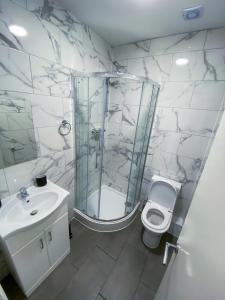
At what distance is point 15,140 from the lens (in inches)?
48.6

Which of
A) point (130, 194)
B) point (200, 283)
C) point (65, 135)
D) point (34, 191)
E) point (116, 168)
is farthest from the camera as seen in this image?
point (116, 168)

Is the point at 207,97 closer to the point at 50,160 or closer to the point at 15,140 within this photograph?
the point at 50,160

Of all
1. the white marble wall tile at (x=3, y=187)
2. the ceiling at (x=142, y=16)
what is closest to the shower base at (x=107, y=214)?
the white marble wall tile at (x=3, y=187)

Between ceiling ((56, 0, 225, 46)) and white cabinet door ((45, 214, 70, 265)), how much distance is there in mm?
2046

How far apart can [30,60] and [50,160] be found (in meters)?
0.97

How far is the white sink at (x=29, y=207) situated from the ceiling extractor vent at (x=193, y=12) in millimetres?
2009

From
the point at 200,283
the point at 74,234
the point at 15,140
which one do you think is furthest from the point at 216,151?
the point at 74,234

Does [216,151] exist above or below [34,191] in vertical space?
above

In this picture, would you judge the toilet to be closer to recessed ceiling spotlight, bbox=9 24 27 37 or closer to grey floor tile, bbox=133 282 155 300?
grey floor tile, bbox=133 282 155 300

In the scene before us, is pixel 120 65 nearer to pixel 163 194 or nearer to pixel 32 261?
pixel 163 194

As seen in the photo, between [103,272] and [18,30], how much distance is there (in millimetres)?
2392

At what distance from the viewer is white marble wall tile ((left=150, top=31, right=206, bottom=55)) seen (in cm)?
151

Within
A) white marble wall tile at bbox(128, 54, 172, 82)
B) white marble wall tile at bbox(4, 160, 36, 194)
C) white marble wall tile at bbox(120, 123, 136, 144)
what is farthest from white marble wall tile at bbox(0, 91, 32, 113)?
white marble wall tile at bbox(128, 54, 172, 82)

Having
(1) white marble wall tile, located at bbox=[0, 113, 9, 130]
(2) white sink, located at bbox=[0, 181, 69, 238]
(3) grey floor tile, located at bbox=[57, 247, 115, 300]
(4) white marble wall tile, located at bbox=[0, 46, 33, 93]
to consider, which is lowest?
(3) grey floor tile, located at bbox=[57, 247, 115, 300]
